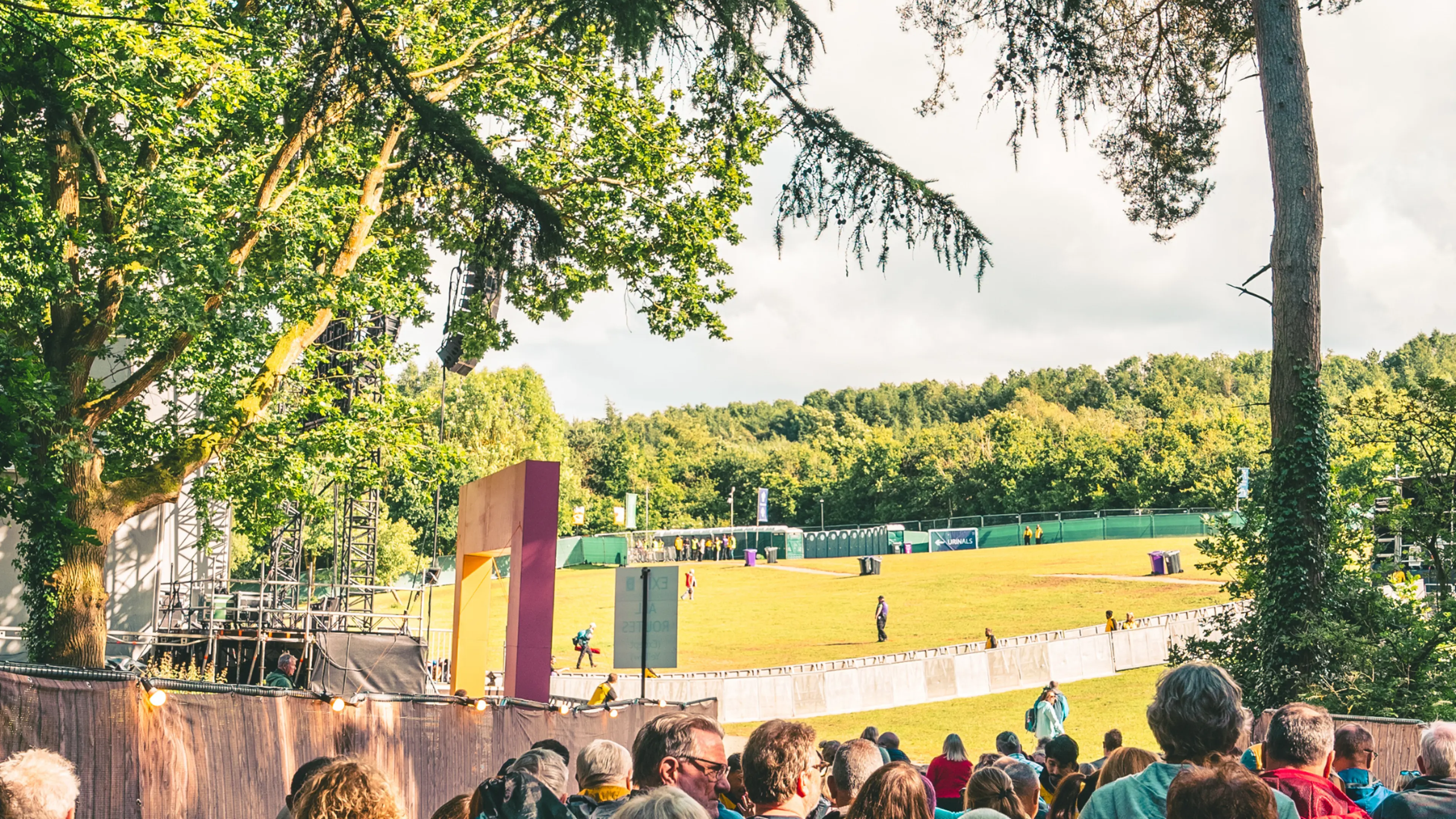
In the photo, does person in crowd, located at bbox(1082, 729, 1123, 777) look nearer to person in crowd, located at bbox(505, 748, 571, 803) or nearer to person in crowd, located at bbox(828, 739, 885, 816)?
person in crowd, located at bbox(828, 739, 885, 816)

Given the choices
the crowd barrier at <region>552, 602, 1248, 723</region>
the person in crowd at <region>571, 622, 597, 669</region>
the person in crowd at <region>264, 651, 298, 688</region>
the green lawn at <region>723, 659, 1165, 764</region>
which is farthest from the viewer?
the person in crowd at <region>571, 622, 597, 669</region>

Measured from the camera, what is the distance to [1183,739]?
3.32 m

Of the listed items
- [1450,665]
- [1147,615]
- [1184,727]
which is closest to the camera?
[1184,727]

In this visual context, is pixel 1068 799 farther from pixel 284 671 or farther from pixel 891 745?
pixel 284 671

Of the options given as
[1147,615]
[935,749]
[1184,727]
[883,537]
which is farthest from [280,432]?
[883,537]

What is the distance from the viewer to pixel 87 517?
598 inches

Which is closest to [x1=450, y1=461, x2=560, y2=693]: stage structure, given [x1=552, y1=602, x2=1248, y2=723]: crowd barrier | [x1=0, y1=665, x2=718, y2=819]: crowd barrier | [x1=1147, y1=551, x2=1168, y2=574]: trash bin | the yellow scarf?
[x1=0, y1=665, x2=718, y2=819]: crowd barrier

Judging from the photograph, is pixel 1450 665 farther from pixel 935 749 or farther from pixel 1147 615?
pixel 1147 615

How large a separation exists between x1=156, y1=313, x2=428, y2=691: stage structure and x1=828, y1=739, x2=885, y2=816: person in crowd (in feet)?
52.1

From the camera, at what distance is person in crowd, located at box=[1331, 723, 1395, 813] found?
5.11m

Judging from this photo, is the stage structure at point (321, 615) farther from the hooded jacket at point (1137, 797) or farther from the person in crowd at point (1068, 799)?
the hooded jacket at point (1137, 797)

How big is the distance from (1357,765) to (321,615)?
19435 mm

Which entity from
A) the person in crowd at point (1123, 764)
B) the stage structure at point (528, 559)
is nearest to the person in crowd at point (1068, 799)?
the person in crowd at point (1123, 764)

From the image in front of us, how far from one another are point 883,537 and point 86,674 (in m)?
71.3
